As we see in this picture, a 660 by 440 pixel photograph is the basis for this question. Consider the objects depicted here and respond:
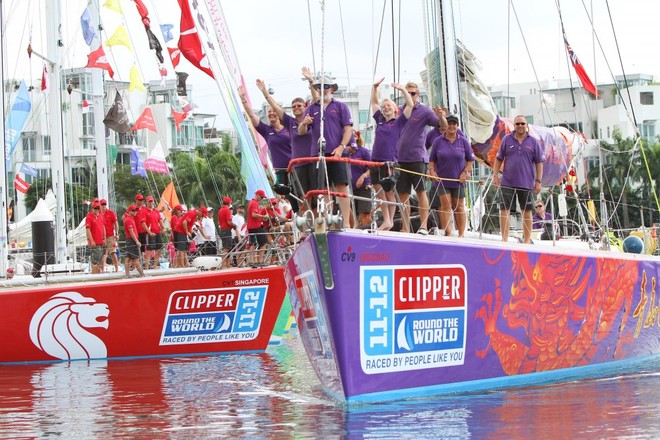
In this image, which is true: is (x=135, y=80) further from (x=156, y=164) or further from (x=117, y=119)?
(x=156, y=164)

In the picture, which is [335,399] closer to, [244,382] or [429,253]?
[429,253]

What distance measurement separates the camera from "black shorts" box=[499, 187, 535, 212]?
11055 mm

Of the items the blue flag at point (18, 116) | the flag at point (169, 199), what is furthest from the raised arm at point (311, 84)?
the flag at point (169, 199)

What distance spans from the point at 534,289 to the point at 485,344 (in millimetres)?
828

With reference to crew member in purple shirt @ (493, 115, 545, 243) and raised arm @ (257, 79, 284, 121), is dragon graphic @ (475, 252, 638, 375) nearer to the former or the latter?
crew member in purple shirt @ (493, 115, 545, 243)

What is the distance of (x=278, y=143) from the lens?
38.5ft

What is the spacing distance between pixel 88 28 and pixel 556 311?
1326 centimetres

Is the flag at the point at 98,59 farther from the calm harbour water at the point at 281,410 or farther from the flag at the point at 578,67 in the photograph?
the calm harbour water at the point at 281,410

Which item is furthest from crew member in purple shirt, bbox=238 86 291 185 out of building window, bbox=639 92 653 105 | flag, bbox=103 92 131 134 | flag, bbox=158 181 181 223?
building window, bbox=639 92 653 105

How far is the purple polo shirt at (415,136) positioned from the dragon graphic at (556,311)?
4.29 feet

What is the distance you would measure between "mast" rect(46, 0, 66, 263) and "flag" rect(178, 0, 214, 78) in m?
2.28

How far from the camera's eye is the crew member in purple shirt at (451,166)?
10.4 meters

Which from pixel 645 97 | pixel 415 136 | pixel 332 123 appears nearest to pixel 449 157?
pixel 415 136

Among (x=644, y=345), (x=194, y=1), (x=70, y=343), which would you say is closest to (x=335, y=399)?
(x=644, y=345)
